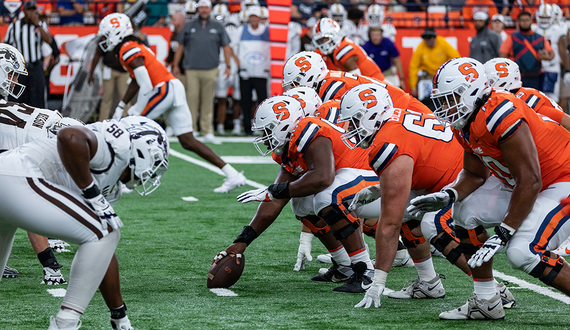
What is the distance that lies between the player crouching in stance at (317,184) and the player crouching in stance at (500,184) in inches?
25.4

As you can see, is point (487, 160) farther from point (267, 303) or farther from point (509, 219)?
point (267, 303)

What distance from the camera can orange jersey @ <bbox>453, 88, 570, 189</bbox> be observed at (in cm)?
366

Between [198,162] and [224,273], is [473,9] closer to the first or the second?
[198,162]

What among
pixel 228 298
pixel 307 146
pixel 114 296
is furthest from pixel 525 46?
pixel 114 296

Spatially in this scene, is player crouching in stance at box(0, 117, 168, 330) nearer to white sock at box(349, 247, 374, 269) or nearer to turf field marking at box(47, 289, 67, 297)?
turf field marking at box(47, 289, 67, 297)

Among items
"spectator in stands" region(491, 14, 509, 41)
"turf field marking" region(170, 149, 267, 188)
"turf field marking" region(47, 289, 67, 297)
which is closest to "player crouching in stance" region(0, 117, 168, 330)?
"turf field marking" region(47, 289, 67, 297)

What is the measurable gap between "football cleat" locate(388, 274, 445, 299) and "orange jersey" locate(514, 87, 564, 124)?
1.36 m

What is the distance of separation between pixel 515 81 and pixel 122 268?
288 centimetres

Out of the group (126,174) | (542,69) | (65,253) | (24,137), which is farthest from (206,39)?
(126,174)

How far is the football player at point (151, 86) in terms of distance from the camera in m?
7.93

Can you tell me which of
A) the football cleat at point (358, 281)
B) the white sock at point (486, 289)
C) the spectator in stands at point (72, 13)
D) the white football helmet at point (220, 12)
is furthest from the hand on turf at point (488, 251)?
the spectator in stands at point (72, 13)

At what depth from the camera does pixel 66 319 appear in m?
3.23

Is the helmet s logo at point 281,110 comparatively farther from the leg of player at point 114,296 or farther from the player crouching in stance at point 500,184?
the leg of player at point 114,296

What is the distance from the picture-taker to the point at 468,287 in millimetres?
4734
